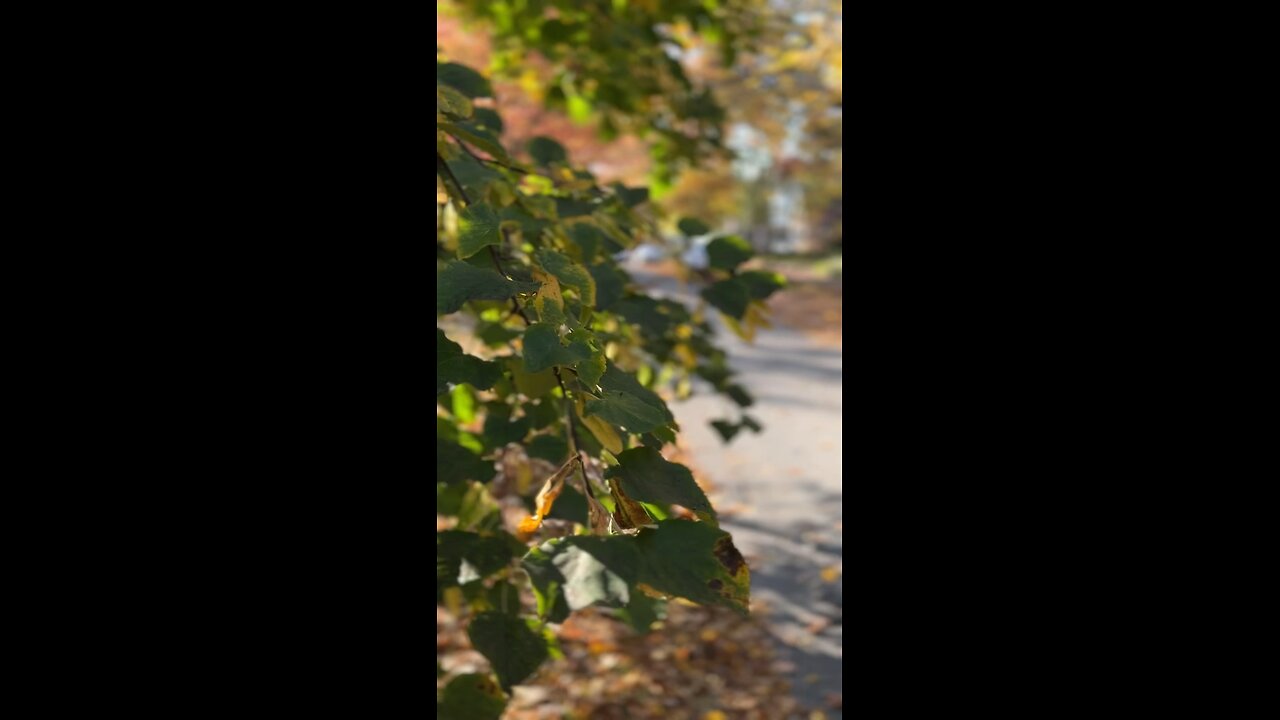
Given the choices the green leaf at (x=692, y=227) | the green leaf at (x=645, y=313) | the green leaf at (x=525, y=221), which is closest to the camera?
the green leaf at (x=525, y=221)

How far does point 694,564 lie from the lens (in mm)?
866

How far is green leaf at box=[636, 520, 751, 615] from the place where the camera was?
847 millimetres

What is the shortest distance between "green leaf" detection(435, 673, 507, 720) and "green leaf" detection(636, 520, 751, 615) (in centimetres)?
68

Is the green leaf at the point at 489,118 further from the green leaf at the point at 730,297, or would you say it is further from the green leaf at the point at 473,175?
the green leaf at the point at 730,297

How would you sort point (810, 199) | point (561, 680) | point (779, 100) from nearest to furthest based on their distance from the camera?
point (561, 680) < point (779, 100) < point (810, 199)

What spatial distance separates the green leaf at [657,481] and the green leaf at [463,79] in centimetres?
92

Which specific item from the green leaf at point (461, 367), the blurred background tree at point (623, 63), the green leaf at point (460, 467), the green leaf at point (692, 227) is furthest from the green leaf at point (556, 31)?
the green leaf at point (461, 367)

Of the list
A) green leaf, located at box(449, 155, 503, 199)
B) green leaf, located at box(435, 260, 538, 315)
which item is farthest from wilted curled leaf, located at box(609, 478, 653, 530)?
green leaf, located at box(449, 155, 503, 199)

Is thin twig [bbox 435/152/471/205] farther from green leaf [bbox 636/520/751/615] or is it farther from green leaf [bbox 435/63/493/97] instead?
green leaf [bbox 636/520/751/615]

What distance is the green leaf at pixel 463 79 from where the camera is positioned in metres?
1.67
